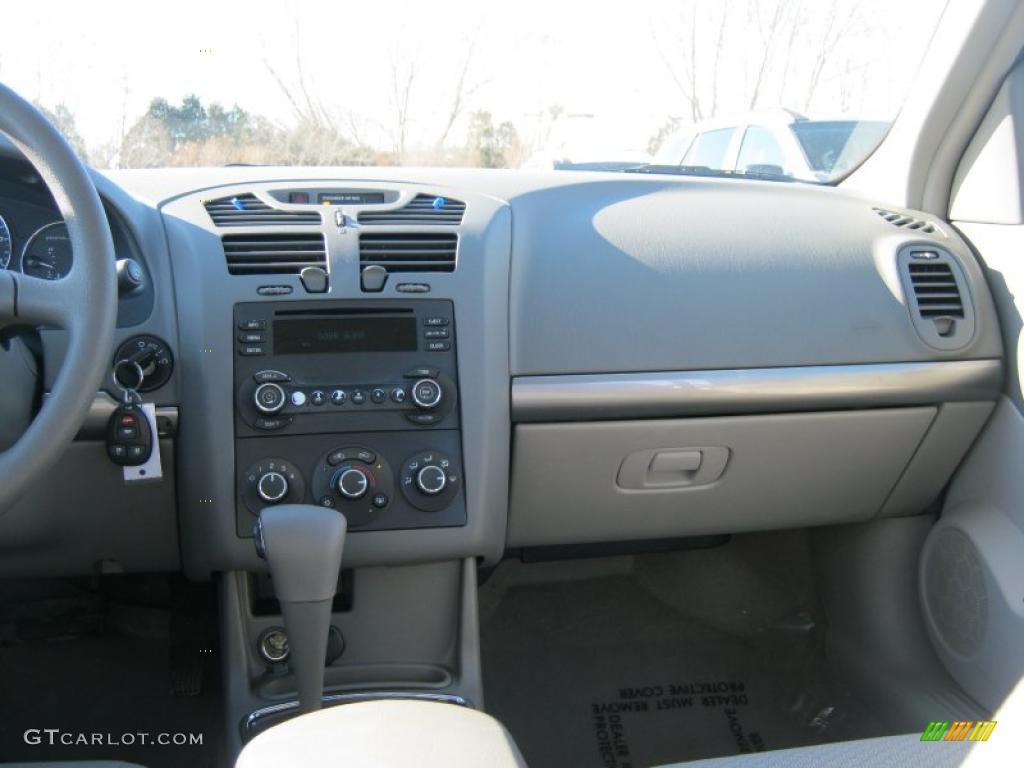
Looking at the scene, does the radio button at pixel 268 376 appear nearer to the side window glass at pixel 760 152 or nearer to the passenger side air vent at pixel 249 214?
the passenger side air vent at pixel 249 214

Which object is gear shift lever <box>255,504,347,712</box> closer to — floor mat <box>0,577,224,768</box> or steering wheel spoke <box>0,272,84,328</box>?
steering wheel spoke <box>0,272,84,328</box>

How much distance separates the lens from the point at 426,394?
6.13 feet

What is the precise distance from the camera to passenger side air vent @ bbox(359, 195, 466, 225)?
200 cm

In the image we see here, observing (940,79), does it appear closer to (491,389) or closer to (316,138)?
(491,389)

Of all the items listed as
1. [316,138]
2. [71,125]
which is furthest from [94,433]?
[316,138]

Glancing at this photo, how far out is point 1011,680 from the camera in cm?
203

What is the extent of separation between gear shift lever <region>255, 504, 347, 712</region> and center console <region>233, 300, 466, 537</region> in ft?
0.61

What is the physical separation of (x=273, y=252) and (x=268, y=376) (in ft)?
0.85

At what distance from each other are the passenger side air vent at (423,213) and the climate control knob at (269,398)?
403 mm

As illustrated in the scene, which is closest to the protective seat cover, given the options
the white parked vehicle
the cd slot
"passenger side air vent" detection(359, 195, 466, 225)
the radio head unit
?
the radio head unit

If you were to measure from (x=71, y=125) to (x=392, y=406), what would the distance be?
99cm

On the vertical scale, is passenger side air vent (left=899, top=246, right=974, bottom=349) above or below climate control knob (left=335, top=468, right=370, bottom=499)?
above

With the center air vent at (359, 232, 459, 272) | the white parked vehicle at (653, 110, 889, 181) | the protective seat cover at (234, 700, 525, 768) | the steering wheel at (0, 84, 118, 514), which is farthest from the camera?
the white parked vehicle at (653, 110, 889, 181)

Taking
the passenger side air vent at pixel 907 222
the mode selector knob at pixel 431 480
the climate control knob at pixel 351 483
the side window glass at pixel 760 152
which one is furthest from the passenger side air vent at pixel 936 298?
the climate control knob at pixel 351 483
